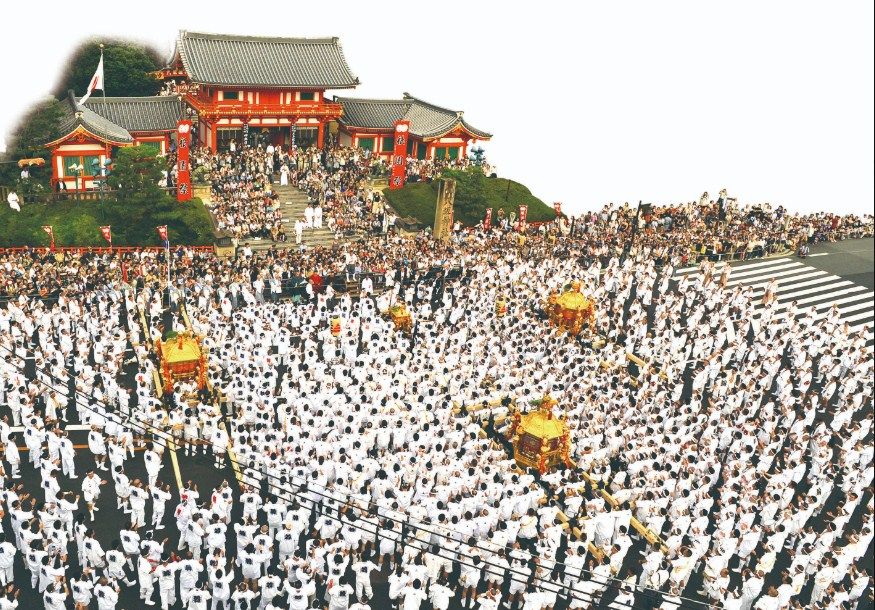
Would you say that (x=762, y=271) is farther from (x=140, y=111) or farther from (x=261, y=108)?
(x=140, y=111)

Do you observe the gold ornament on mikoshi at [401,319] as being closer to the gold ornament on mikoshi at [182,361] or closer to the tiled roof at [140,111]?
the gold ornament on mikoshi at [182,361]

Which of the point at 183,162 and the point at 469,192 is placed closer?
the point at 183,162

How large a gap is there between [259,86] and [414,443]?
2685 cm

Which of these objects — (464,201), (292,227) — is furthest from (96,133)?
(464,201)

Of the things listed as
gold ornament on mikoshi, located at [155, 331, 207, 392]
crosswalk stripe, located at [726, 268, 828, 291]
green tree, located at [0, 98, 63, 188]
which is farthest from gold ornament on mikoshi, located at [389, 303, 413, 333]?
green tree, located at [0, 98, 63, 188]

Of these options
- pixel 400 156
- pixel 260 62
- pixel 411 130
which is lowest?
pixel 400 156

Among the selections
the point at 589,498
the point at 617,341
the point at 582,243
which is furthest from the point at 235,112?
the point at 589,498

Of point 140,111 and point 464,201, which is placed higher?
point 140,111

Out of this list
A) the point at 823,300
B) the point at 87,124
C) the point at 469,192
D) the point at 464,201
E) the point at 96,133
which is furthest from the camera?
the point at 464,201

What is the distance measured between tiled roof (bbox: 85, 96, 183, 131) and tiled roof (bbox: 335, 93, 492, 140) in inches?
354

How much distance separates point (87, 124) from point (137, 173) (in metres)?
4.41

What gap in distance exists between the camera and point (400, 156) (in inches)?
1544

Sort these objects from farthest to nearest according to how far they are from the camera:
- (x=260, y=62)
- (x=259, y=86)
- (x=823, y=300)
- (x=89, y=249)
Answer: (x=260, y=62) < (x=259, y=86) < (x=823, y=300) < (x=89, y=249)

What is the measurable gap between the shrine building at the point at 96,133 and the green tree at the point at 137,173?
1.02 meters
